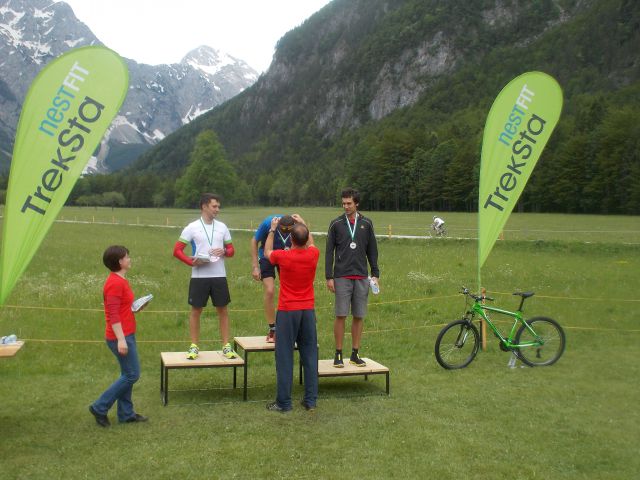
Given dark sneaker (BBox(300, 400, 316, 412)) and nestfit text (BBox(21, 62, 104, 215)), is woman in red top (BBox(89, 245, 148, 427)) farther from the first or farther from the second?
dark sneaker (BBox(300, 400, 316, 412))

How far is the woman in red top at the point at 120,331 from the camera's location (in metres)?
6.70

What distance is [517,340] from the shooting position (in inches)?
386

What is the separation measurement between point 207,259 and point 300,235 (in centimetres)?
146

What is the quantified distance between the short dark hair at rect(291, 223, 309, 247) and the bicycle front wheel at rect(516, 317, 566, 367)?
176 inches

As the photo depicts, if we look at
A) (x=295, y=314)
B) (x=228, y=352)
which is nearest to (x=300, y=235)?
(x=295, y=314)

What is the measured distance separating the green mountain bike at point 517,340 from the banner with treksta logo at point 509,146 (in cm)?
127

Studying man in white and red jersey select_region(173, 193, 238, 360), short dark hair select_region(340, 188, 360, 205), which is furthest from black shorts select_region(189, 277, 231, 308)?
short dark hair select_region(340, 188, 360, 205)

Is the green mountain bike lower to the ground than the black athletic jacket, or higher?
lower

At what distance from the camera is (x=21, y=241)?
6.73 metres

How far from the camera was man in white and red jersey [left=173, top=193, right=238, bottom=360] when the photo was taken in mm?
8142

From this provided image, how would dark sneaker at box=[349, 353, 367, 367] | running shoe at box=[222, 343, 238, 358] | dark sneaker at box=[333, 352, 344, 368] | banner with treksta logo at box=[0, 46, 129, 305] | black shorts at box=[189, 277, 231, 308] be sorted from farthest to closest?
dark sneaker at box=[349, 353, 367, 367] < dark sneaker at box=[333, 352, 344, 368] < black shorts at box=[189, 277, 231, 308] < running shoe at box=[222, 343, 238, 358] < banner with treksta logo at box=[0, 46, 129, 305]

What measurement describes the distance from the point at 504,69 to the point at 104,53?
632 ft

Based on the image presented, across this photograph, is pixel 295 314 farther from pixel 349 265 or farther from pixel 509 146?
pixel 509 146

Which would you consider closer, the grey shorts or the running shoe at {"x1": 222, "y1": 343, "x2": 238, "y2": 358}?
the running shoe at {"x1": 222, "y1": 343, "x2": 238, "y2": 358}
